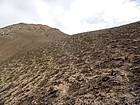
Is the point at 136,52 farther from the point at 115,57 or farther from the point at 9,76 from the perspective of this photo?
the point at 9,76

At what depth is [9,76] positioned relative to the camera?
102 feet

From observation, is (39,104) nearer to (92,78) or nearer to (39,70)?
(92,78)

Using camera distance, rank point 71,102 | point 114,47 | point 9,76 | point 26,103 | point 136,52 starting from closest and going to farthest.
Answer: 1. point 71,102
2. point 26,103
3. point 136,52
4. point 114,47
5. point 9,76

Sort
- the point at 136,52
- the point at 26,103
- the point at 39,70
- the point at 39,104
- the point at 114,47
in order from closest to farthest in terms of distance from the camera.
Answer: the point at 39,104 → the point at 26,103 → the point at 136,52 → the point at 114,47 → the point at 39,70

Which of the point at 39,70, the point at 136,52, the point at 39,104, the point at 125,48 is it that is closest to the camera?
the point at 39,104

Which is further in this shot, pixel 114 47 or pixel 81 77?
pixel 114 47

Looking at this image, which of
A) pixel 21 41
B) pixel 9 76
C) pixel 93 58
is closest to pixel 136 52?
pixel 93 58

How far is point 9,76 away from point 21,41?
5132 cm

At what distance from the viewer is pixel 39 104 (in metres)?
19.1

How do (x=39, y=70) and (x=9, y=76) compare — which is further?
(x=9, y=76)

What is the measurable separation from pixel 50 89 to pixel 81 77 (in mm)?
2289

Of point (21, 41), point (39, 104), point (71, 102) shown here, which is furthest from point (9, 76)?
point (21, 41)

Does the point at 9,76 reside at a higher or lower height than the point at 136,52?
lower

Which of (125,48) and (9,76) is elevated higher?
(125,48)
